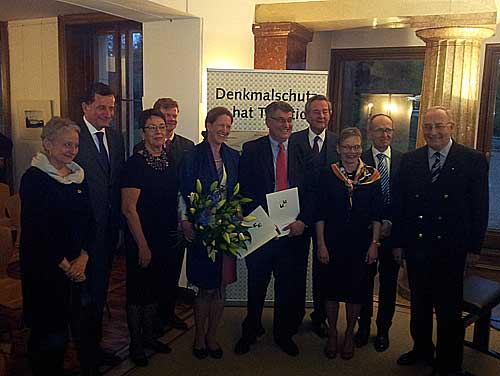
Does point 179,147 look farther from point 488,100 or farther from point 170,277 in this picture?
point 488,100

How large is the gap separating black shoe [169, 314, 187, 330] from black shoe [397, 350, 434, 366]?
1.48 metres

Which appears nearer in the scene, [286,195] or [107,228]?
[107,228]

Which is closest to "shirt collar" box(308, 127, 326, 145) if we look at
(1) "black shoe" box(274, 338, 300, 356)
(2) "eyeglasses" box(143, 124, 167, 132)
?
(2) "eyeglasses" box(143, 124, 167, 132)

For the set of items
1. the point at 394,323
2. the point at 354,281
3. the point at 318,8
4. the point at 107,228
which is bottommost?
the point at 394,323

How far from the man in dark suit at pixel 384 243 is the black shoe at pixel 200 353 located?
1.02 meters

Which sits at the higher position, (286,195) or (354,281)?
(286,195)

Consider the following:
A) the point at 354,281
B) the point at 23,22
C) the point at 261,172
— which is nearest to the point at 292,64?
the point at 261,172

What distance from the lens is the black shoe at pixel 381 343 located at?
10.9 feet

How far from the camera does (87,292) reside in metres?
2.60

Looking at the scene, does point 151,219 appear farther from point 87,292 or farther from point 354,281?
point 354,281

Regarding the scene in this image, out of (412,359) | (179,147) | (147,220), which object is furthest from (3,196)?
(412,359)

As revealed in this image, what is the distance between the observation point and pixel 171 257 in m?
3.06

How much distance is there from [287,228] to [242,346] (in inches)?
32.7

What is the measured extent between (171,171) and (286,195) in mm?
717
